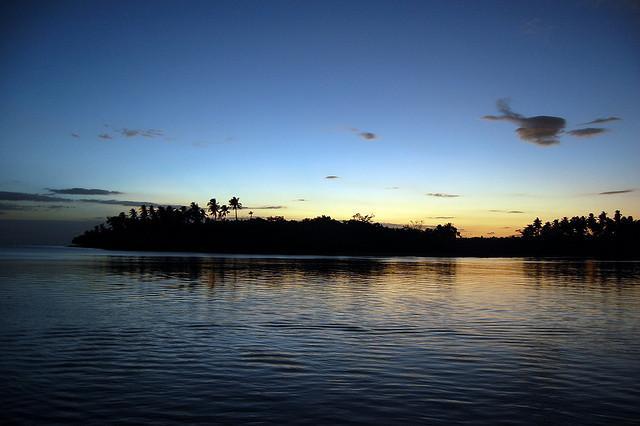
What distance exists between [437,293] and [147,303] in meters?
26.8

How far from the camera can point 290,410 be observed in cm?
1366

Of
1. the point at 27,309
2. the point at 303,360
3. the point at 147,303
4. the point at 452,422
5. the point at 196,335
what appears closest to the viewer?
the point at 452,422

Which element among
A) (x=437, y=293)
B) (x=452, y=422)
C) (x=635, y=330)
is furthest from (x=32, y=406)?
(x=437, y=293)

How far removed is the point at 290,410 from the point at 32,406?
266 inches

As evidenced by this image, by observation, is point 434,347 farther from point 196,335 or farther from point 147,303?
point 147,303

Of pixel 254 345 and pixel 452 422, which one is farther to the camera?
pixel 254 345

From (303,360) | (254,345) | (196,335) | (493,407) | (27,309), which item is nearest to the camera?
(493,407)

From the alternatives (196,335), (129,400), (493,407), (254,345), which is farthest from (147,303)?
(493,407)

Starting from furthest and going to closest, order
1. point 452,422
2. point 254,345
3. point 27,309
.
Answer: point 27,309 < point 254,345 < point 452,422

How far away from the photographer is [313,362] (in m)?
19.4

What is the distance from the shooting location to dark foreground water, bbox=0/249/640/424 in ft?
45.1

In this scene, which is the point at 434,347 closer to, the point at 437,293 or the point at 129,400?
the point at 129,400

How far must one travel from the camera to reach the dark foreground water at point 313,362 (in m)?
13.7

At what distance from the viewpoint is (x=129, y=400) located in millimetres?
14258
